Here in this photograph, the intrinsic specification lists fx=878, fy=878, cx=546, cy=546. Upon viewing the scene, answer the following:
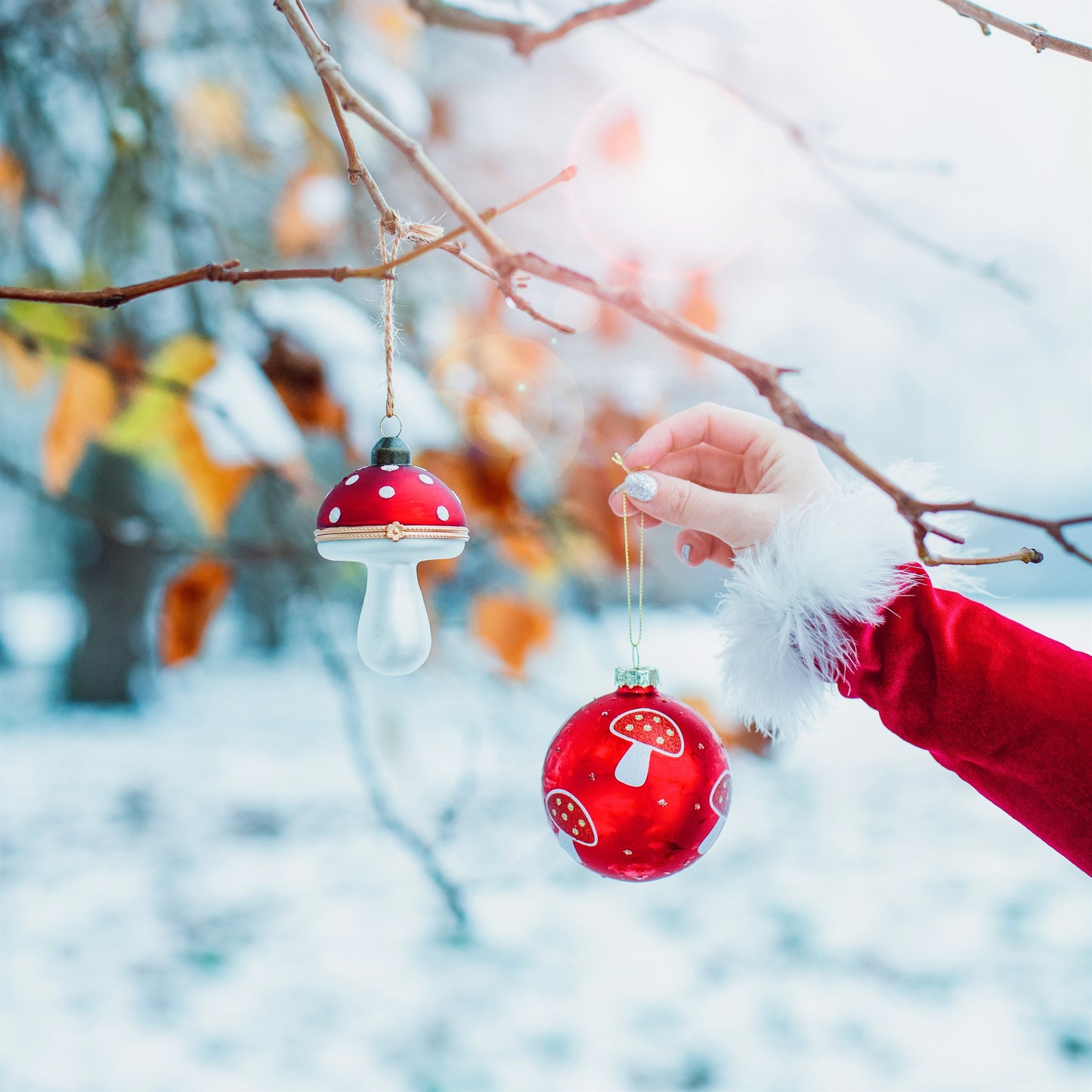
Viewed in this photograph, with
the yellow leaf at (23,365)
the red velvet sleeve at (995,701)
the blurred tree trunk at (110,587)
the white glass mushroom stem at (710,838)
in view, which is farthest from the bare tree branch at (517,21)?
the blurred tree trunk at (110,587)

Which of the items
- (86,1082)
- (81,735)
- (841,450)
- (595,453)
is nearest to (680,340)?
(841,450)

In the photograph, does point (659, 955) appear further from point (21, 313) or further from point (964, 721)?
point (21, 313)

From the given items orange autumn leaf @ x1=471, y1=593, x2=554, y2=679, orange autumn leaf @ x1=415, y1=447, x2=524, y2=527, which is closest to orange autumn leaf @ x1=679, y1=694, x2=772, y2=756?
orange autumn leaf @ x1=471, y1=593, x2=554, y2=679

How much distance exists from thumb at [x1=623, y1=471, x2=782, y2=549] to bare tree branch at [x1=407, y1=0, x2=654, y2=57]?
429mm

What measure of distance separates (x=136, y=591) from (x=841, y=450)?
13.0 feet

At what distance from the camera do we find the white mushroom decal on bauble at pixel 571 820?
Result: 0.67 m

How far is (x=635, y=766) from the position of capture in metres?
0.66

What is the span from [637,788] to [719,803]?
3.2 inches

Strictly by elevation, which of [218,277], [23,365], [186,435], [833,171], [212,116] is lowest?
[186,435]

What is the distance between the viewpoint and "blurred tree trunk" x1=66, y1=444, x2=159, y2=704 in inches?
143

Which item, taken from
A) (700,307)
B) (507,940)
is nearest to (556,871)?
(507,940)

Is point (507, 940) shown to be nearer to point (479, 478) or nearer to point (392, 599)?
point (479, 478)

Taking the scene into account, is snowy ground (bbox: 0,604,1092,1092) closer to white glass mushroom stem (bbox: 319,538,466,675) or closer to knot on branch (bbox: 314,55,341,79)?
white glass mushroom stem (bbox: 319,538,466,675)

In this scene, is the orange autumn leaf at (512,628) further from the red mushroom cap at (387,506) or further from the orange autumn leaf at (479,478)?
the red mushroom cap at (387,506)
